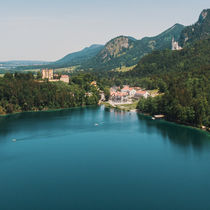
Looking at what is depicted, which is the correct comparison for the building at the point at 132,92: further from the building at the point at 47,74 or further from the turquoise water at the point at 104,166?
the turquoise water at the point at 104,166

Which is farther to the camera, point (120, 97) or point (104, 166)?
point (120, 97)

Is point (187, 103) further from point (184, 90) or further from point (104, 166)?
point (104, 166)

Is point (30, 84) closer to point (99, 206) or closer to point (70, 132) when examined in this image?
point (70, 132)

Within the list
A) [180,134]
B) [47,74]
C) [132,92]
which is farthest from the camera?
[47,74]

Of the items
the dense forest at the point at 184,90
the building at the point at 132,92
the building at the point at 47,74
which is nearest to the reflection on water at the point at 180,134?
the dense forest at the point at 184,90

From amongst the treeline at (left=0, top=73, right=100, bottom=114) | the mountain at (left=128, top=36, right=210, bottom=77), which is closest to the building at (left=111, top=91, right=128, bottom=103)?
the treeline at (left=0, top=73, right=100, bottom=114)

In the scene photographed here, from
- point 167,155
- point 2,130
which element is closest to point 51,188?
point 167,155

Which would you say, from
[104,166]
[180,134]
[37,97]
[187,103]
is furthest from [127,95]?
[104,166]
